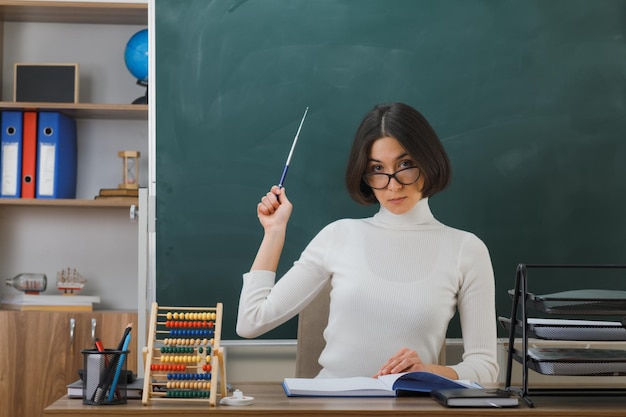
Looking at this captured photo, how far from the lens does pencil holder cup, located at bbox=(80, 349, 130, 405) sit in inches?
61.4

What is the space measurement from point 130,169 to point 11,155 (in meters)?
0.46

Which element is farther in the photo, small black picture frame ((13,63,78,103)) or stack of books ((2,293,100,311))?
small black picture frame ((13,63,78,103))

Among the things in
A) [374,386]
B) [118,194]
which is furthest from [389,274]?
[118,194]

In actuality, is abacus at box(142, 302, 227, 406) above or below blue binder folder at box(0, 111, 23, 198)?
below

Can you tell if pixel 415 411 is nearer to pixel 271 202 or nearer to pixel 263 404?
pixel 263 404

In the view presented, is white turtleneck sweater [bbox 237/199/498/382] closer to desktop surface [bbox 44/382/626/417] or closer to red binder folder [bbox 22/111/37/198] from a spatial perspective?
desktop surface [bbox 44/382/626/417]

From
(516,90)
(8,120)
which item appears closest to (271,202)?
(516,90)

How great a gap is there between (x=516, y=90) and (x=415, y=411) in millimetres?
1708

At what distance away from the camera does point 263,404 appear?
156 centimetres

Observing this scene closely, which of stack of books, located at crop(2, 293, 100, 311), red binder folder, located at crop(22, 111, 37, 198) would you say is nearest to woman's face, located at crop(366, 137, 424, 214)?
stack of books, located at crop(2, 293, 100, 311)

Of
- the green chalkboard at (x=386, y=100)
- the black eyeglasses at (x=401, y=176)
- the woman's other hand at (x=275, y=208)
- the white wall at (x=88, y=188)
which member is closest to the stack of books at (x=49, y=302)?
the white wall at (x=88, y=188)

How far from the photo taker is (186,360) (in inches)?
64.8

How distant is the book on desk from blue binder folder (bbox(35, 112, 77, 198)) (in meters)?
1.86

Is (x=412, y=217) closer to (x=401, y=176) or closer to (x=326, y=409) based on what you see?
(x=401, y=176)
